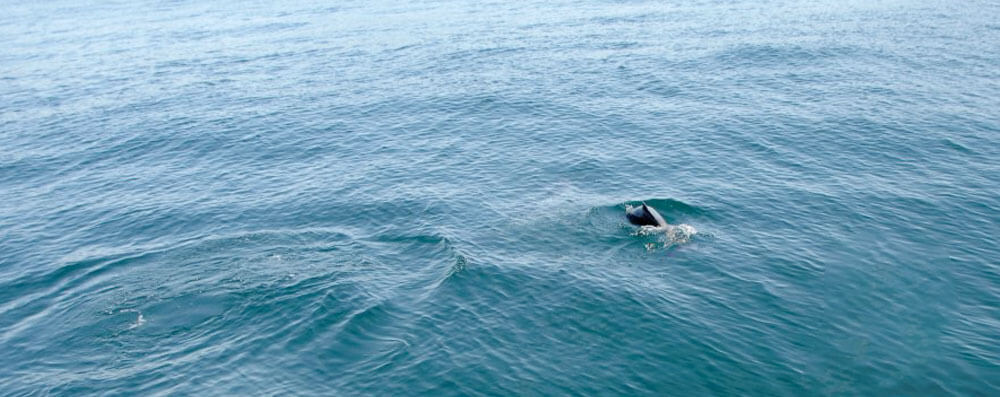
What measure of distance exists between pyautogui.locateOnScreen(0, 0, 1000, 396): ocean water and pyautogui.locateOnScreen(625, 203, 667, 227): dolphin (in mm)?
1138

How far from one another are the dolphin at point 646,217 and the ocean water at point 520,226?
114 cm

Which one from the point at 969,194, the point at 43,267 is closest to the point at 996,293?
the point at 969,194

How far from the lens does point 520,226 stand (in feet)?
176

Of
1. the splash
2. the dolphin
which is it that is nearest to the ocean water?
the splash

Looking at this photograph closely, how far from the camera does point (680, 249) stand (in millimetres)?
48781

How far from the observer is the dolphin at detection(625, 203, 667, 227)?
51.0 metres

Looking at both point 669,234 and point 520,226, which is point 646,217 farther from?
point 520,226

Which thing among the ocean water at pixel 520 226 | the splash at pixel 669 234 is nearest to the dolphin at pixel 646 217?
the splash at pixel 669 234

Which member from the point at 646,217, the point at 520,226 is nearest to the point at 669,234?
the point at 646,217

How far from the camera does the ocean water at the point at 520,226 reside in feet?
123

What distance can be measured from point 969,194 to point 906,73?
41.5 metres

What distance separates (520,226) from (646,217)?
409 inches

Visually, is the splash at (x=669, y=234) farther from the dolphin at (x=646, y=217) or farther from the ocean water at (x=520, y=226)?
the dolphin at (x=646, y=217)

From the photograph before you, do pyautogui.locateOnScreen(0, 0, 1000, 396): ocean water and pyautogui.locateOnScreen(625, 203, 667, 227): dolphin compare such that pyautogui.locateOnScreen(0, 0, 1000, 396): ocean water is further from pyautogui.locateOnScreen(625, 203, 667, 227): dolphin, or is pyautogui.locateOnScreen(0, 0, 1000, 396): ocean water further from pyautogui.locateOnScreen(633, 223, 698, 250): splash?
pyautogui.locateOnScreen(625, 203, 667, 227): dolphin
